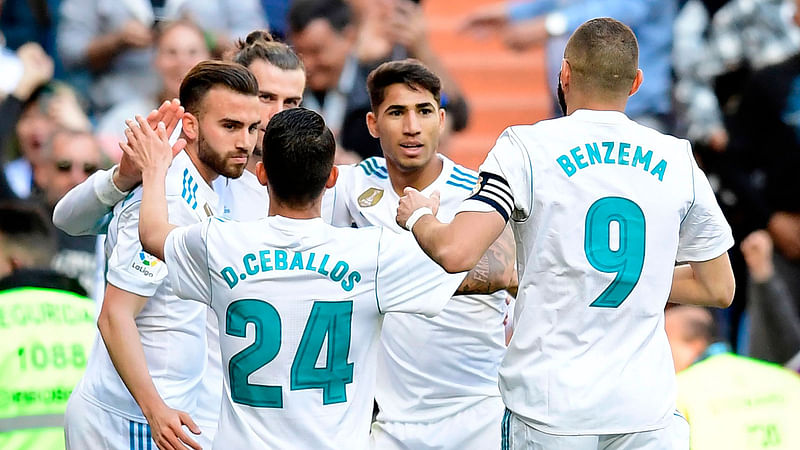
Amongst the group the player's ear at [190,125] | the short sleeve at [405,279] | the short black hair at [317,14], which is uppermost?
the short black hair at [317,14]

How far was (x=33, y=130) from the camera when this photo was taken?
30.1ft

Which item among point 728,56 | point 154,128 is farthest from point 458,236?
point 728,56

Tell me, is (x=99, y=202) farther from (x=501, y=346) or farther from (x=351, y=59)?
(x=351, y=59)

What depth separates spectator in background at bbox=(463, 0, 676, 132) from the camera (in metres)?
9.37

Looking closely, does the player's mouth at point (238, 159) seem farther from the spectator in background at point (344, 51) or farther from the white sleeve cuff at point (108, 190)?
the spectator in background at point (344, 51)

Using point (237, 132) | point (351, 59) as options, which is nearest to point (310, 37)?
point (351, 59)

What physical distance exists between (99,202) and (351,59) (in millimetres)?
4912

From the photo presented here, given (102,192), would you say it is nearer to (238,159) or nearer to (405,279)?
(238,159)

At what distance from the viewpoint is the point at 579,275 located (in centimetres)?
409

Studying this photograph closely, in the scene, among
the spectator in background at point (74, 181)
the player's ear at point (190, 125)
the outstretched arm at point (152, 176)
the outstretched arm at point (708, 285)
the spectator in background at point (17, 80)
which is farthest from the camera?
the spectator in background at point (17, 80)

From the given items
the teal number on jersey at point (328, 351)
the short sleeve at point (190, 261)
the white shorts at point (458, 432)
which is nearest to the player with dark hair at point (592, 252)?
the teal number on jersey at point (328, 351)

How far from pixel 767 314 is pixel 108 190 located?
202 inches

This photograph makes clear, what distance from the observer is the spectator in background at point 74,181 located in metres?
7.99

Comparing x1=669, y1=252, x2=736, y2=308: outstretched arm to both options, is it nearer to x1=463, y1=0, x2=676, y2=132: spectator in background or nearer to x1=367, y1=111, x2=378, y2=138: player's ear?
x1=367, y1=111, x2=378, y2=138: player's ear
